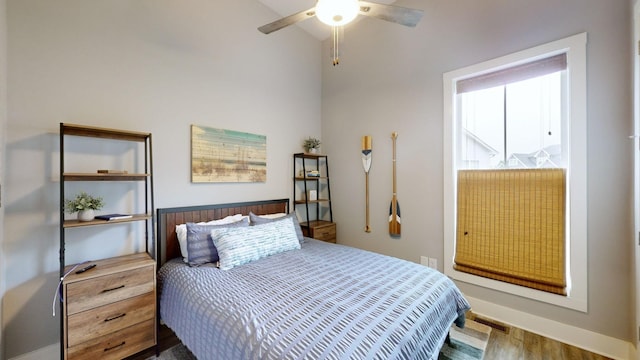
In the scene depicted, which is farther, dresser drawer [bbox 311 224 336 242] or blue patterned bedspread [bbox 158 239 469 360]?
dresser drawer [bbox 311 224 336 242]

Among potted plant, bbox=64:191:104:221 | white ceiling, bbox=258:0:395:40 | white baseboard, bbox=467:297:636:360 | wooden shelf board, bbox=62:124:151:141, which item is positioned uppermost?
white ceiling, bbox=258:0:395:40

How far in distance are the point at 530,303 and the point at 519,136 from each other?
4.98 ft

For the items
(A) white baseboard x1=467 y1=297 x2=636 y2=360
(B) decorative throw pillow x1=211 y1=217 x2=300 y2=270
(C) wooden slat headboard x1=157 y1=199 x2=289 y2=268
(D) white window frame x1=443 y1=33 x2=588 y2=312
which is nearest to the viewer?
(A) white baseboard x1=467 y1=297 x2=636 y2=360

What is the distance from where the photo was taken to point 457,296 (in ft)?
5.97

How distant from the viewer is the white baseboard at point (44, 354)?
5.68 ft

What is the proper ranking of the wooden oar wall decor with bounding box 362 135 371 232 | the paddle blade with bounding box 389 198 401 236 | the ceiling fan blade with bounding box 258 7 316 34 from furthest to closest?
the wooden oar wall decor with bounding box 362 135 371 232 < the paddle blade with bounding box 389 198 401 236 < the ceiling fan blade with bounding box 258 7 316 34

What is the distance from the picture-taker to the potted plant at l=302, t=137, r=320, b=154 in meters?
3.54

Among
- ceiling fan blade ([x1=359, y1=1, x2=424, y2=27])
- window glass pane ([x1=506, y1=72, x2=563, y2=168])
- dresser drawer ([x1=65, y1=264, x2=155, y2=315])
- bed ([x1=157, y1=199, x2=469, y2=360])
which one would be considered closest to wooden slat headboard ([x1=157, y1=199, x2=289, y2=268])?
bed ([x1=157, y1=199, x2=469, y2=360])

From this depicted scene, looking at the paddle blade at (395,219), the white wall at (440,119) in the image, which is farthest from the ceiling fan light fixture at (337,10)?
the paddle blade at (395,219)

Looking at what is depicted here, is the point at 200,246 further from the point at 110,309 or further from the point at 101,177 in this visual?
the point at 101,177

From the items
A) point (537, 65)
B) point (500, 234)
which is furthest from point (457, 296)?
point (537, 65)

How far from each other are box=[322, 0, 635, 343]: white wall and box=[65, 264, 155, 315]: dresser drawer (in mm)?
2441

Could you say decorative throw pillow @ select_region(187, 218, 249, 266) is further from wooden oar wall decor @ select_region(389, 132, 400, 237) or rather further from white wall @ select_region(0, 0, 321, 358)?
wooden oar wall decor @ select_region(389, 132, 400, 237)

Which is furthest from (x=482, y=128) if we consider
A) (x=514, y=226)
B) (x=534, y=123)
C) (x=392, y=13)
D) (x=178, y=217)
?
(x=178, y=217)
